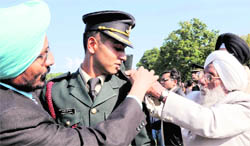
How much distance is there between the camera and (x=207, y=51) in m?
49.2

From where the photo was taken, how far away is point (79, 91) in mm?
2654

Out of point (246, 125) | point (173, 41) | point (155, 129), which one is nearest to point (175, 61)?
point (173, 41)

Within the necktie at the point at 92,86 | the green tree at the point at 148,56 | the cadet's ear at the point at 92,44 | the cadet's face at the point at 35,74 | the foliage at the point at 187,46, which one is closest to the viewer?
the cadet's face at the point at 35,74

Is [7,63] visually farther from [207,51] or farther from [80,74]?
[207,51]

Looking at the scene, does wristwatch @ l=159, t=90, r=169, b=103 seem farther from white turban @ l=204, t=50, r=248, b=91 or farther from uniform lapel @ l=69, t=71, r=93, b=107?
uniform lapel @ l=69, t=71, r=93, b=107

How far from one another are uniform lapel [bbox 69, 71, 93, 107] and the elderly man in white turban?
2.53ft

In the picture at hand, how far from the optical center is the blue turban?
5.45ft

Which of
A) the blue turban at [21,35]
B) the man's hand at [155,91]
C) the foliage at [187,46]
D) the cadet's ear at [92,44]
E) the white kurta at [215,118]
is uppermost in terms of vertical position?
the blue turban at [21,35]

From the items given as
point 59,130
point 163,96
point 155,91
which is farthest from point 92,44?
point 59,130

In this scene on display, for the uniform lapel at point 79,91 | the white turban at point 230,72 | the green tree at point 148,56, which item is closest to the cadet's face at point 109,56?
the uniform lapel at point 79,91

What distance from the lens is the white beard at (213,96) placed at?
131 inches

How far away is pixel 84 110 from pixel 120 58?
0.58 meters

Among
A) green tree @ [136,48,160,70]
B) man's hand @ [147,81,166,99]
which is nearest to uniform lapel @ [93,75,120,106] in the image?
man's hand @ [147,81,166,99]

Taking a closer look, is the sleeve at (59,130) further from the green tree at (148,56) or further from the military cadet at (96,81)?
the green tree at (148,56)
